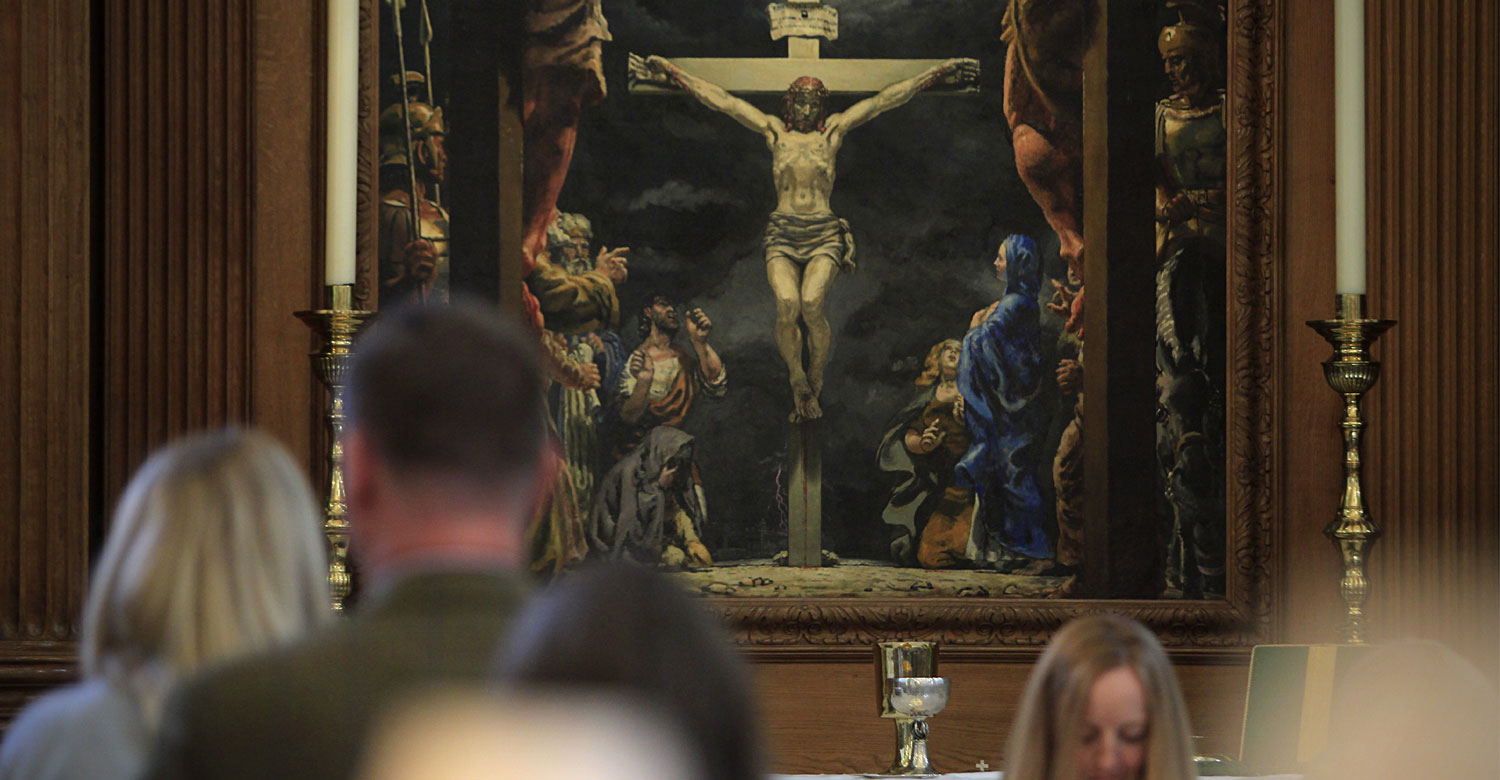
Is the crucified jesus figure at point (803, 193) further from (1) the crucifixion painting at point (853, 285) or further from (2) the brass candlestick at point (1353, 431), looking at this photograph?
(2) the brass candlestick at point (1353, 431)

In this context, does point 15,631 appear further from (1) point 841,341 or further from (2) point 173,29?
(1) point 841,341

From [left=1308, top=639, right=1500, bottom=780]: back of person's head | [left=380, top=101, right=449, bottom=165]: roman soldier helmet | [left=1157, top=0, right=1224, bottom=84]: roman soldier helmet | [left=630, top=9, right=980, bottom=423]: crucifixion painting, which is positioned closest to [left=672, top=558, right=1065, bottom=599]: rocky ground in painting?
[left=630, top=9, right=980, bottom=423]: crucifixion painting

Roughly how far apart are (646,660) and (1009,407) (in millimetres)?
3901

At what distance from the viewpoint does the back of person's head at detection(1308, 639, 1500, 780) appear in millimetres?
2191

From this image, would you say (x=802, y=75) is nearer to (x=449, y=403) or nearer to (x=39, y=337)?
(x=39, y=337)

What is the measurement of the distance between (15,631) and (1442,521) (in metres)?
3.88

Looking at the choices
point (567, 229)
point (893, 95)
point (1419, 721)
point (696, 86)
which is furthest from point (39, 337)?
point (1419, 721)

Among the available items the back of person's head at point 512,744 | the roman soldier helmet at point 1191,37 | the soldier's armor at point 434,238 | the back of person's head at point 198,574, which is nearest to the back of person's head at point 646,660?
the back of person's head at point 512,744

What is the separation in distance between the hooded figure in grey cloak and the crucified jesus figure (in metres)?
0.35

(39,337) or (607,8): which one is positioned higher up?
(607,8)

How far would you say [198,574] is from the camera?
5.87 feet

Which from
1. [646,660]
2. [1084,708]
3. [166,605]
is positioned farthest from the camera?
[1084,708]

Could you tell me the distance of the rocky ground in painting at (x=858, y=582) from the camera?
464 centimetres

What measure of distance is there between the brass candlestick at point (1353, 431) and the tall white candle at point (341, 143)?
7.13 feet
